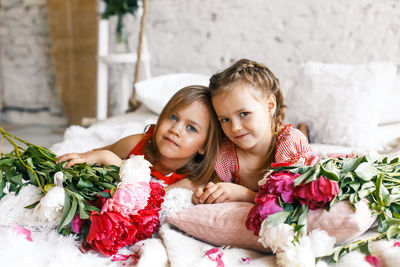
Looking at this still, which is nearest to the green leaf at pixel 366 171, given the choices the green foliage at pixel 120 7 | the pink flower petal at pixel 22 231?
the pink flower petal at pixel 22 231

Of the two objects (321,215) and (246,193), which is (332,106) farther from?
(321,215)

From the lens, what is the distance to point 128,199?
870 mm

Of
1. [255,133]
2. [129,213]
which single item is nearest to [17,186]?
[129,213]

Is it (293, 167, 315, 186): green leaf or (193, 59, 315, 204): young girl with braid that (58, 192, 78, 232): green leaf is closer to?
(193, 59, 315, 204): young girl with braid

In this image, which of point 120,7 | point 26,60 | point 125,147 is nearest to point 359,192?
point 125,147

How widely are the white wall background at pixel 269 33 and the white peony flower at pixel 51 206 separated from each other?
5.38ft

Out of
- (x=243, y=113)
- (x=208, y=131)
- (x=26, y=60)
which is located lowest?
(x=26, y=60)

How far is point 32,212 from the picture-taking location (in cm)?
90

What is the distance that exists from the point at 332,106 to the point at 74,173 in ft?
4.39

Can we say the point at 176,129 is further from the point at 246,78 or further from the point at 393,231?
the point at 393,231

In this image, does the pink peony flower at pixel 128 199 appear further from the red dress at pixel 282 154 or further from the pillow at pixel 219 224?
the red dress at pixel 282 154

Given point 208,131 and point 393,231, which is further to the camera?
point 208,131

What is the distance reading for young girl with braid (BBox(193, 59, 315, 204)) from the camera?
1151 millimetres

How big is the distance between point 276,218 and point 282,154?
45cm
